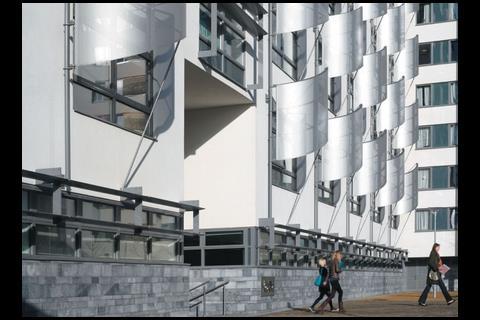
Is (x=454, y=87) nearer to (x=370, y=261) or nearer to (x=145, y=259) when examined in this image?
(x=370, y=261)

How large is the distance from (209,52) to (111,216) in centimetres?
613

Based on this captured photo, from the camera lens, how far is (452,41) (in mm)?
55219

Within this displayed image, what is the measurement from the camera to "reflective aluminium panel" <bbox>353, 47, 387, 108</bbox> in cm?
3619

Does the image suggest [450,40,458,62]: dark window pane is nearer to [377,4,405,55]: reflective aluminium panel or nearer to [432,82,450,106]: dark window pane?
[432,82,450,106]: dark window pane

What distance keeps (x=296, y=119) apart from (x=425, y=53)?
3229 cm

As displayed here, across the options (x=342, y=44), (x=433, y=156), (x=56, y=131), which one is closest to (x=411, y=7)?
(x=433, y=156)

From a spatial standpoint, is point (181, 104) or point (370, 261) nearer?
point (181, 104)

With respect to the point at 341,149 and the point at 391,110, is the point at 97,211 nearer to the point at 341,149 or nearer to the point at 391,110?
the point at 341,149

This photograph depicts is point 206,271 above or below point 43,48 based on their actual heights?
below

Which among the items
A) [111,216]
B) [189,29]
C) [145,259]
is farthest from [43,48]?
[189,29]

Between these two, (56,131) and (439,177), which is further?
(439,177)

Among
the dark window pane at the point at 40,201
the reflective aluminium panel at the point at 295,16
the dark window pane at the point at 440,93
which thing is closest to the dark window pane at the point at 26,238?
the dark window pane at the point at 40,201

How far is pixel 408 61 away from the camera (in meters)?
48.5

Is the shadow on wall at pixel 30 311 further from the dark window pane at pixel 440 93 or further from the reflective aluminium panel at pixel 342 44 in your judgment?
the dark window pane at pixel 440 93
